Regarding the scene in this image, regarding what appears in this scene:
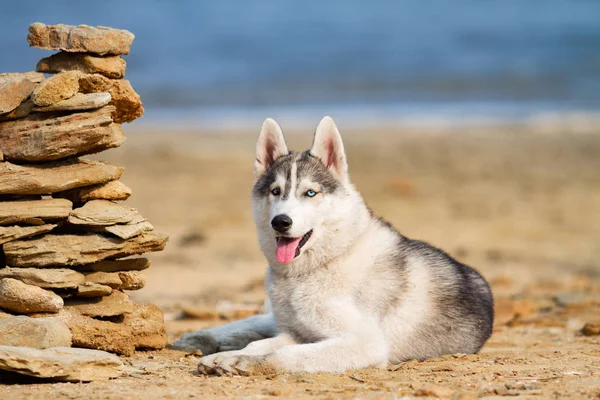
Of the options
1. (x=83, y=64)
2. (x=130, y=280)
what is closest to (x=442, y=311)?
(x=130, y=280)

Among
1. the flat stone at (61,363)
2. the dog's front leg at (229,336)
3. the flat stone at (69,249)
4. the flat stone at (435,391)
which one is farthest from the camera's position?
the dog's front leg at (229,336)

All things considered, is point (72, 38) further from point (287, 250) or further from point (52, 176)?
point (287, 250)

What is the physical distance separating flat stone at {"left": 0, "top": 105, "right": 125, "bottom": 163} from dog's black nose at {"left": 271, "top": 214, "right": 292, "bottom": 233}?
1.47 metres

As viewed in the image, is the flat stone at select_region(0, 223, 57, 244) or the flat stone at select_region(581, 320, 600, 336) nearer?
the flat stone at select_region(0, 223, 57, 244)

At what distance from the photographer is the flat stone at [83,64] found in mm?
6977

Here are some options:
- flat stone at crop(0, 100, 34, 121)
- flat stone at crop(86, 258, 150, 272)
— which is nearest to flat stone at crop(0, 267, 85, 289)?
flat stone at crop(86, 258, 150, 272)

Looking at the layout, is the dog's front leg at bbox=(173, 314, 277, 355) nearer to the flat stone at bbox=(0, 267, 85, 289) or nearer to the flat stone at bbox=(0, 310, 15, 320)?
the flat stone at bbox=(0, 267, 85, 289)

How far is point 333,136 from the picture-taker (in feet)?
23.8

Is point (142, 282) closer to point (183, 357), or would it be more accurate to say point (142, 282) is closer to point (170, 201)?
point (183, 357)

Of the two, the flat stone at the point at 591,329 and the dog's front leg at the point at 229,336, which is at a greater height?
the dog's front leg at the point at 229,336

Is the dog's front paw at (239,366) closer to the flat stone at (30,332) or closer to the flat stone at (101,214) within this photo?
the flat stone at (30,332)

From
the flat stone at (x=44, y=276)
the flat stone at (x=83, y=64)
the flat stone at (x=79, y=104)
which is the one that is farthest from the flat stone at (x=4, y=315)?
the flat stone at (x=83, y=64)

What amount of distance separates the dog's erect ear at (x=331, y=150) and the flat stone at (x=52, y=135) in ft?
5.51

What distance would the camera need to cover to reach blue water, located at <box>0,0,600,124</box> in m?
30.0
